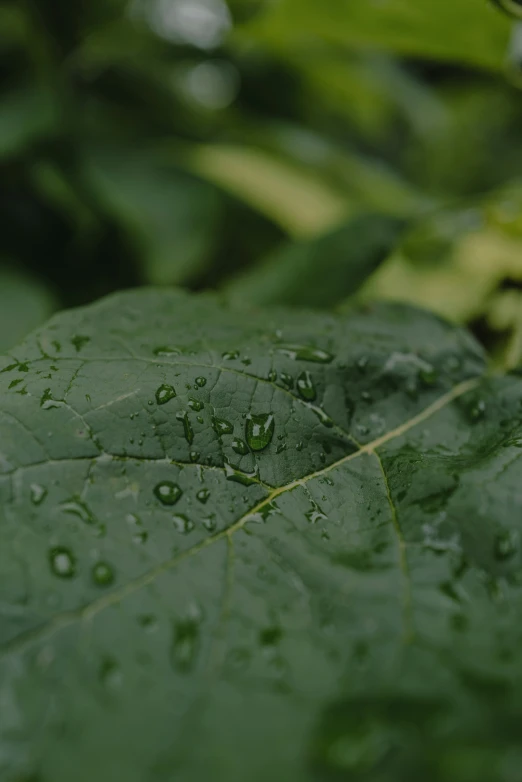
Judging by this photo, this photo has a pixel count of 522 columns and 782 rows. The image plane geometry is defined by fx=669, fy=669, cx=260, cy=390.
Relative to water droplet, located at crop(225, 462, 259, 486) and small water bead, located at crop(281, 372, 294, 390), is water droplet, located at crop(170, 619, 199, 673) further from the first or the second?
small water bead, located at crop(281, 372, 294, 390)

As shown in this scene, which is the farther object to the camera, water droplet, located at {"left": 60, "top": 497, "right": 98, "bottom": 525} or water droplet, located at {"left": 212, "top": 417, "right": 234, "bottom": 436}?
water droplet, located at {"left": 212, "top": 417, "right": 234, "bottom": 436}

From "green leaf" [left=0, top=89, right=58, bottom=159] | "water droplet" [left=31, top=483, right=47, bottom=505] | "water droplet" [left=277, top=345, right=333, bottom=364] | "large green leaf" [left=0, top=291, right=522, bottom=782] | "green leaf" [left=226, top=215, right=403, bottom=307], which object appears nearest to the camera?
"large green leaf" [left=0, top=291, right=522, bottom=782]

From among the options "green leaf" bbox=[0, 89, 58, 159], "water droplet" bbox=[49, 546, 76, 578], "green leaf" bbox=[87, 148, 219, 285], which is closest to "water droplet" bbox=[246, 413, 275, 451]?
"water droplet" bbox=[49, 546, 76, 578]

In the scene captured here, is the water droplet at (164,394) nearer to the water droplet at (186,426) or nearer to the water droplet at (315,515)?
the water droplet at (186,426)

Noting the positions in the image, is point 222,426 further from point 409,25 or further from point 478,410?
point 409,25

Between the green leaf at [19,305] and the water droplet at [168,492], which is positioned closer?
the water droplet at [168,492]

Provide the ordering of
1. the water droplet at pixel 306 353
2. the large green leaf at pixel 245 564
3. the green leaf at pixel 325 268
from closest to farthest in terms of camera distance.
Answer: the large green leaf at pixel 245 564, the water droplet at pixel 306 353, the green leaf at pixel 325 268

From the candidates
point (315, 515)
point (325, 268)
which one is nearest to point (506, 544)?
point (315, 515)

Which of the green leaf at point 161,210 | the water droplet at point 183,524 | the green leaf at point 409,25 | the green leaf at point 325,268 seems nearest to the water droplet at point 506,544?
the water droplet at point 183,524
